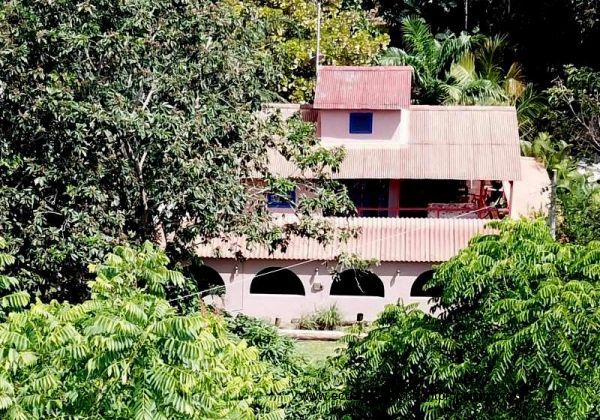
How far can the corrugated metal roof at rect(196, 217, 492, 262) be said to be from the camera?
21.5 m

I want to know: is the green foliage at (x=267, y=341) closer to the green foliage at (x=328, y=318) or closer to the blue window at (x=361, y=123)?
the green foliage at (x=328, y=318)

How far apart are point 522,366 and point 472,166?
15.8 metres

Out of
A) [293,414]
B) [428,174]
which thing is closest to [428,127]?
[428,174]

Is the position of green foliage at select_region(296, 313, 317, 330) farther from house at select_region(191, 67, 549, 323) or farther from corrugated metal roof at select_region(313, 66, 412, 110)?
corrugated metal roof at select_region(313, 66, 412, 110)

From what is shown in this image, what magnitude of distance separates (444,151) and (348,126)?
286 cm

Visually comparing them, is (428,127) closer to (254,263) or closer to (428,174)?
(428,174)

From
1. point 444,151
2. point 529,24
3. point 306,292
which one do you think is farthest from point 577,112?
point 306,292

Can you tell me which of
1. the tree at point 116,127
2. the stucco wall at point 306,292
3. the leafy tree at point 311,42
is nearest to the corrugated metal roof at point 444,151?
the stucco wall at point 306,292

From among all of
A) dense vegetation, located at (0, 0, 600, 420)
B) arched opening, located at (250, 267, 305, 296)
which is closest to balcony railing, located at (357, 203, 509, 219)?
arched opening, located at (250, 267, 305, 296)

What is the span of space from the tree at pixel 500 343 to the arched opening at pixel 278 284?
426 inches

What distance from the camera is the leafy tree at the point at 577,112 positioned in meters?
29.2

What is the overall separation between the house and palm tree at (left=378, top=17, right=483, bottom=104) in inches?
196

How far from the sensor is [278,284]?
2258 centimetres

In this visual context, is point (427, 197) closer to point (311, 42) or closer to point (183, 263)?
point (311, 42)
